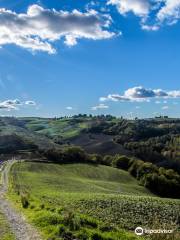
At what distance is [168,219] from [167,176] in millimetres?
89938

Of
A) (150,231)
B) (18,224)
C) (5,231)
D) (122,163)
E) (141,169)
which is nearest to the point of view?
(5,231)

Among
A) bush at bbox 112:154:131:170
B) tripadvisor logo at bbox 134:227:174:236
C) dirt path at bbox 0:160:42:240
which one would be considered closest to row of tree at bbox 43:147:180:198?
bush at bbox 112:154:131:170

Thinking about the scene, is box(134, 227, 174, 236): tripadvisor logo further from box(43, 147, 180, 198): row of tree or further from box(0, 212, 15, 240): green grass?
box(43, 147, 180, 198): row of tree

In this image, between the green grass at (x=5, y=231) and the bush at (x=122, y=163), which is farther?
the bush at (x=122, y=163)

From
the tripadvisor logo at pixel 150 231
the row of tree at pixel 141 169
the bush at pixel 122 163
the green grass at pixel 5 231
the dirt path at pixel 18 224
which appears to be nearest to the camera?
the green grass at pixel 5 231

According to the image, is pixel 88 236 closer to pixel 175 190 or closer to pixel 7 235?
A: pixel 7 235

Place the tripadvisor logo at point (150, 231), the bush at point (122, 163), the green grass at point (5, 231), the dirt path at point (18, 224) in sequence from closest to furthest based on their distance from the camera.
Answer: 1. the green grass at point (5, 231)
2. the dirt path at point (18, 224)
3. the tripadvisor logo at point (150, 231)
4. the bush at point (122, 163)

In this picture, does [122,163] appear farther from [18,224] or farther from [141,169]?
[18,224]

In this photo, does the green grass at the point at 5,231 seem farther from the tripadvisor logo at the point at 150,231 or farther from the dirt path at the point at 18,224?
the tripadvisor logo at the point at 150,231

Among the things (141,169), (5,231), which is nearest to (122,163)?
(141,169)

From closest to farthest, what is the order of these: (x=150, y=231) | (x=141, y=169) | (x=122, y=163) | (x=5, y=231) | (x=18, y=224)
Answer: (x=5, y=231) → (x=18, y=224) → (x=150, y=231) → (x=141, y=169) → (x=122, y=163)

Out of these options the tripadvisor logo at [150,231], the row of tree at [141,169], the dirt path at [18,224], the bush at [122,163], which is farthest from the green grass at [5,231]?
the bush at [122,163]

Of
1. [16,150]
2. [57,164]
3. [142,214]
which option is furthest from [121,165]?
[142,214]

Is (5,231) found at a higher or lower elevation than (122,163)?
lower
